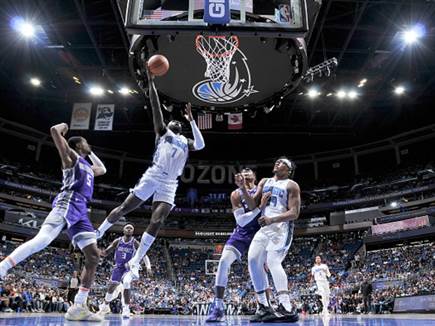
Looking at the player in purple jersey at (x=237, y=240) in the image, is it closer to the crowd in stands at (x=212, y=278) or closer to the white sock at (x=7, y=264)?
the white sock at (x=7, y=264)

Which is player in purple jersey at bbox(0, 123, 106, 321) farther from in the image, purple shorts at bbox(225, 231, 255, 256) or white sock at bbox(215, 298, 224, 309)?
purple shorts at bbox(225, 231, 255, 256)

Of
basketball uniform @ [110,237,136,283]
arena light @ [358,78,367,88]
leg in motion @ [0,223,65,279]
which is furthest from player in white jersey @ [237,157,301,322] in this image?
arena light @ [358,78,367,88]

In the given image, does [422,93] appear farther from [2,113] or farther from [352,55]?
[2,113]

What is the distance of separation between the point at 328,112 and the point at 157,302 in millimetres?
17588

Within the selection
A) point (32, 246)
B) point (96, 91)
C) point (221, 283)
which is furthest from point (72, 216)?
point (96, 91)

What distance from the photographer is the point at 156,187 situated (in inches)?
217

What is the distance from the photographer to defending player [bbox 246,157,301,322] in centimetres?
504

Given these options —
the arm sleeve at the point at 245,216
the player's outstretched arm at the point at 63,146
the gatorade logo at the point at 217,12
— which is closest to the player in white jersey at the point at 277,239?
the arm sleeve at the point at 245,216

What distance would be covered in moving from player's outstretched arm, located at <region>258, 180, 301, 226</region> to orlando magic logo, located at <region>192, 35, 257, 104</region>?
8.62m

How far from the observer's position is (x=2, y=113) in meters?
31.3

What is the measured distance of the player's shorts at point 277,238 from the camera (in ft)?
17.0

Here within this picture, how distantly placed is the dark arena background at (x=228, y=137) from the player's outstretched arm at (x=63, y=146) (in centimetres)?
61

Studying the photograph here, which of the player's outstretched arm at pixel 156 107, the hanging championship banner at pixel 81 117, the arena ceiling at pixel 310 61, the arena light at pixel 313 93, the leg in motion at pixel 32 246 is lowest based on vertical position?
the leg in motion at pixel 32 246

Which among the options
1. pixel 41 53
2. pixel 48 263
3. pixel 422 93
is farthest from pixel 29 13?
pixel 422 93
